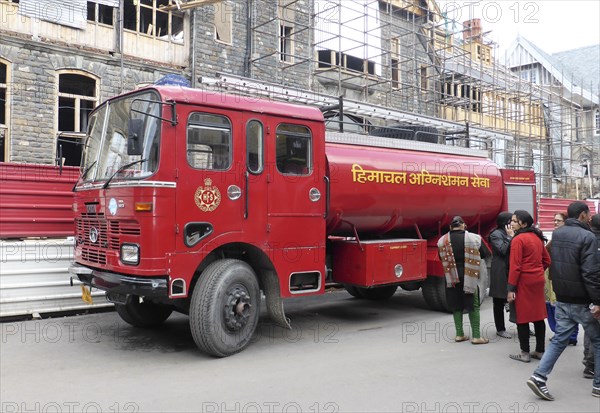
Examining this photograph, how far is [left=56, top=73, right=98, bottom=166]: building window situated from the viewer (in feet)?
43.4

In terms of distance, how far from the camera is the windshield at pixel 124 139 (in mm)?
5730

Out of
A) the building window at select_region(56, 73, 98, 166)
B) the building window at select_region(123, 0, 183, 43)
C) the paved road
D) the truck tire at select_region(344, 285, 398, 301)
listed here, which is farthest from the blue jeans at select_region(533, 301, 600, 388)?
the building window at select_region(123, 0, 183, 43)

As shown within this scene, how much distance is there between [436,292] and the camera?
8.77 m

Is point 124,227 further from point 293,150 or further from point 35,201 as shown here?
point 35,201

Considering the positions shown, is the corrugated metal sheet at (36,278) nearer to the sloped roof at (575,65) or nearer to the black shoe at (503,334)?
the black shoe at (503,334)

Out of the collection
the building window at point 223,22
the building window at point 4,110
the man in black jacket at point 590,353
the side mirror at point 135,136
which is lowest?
the man in black jacket at point 590,353

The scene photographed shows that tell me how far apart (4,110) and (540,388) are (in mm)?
12491

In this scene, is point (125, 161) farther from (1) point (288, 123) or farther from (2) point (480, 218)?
(2) point (480, 218)

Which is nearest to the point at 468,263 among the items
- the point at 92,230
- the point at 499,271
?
the point at 499,271

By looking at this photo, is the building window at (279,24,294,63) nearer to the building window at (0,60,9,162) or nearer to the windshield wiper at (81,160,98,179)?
the building window at (0,60,9,162)

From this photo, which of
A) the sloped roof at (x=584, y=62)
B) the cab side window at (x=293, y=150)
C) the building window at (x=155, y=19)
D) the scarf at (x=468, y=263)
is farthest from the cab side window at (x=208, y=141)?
the sloped roof at (x=584, y=62)

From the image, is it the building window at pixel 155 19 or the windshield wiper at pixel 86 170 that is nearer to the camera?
the windshield wiper at pixel 86 170

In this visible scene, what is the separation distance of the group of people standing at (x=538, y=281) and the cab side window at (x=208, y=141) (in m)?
3.05

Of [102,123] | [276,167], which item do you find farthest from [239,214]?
[102,123]
